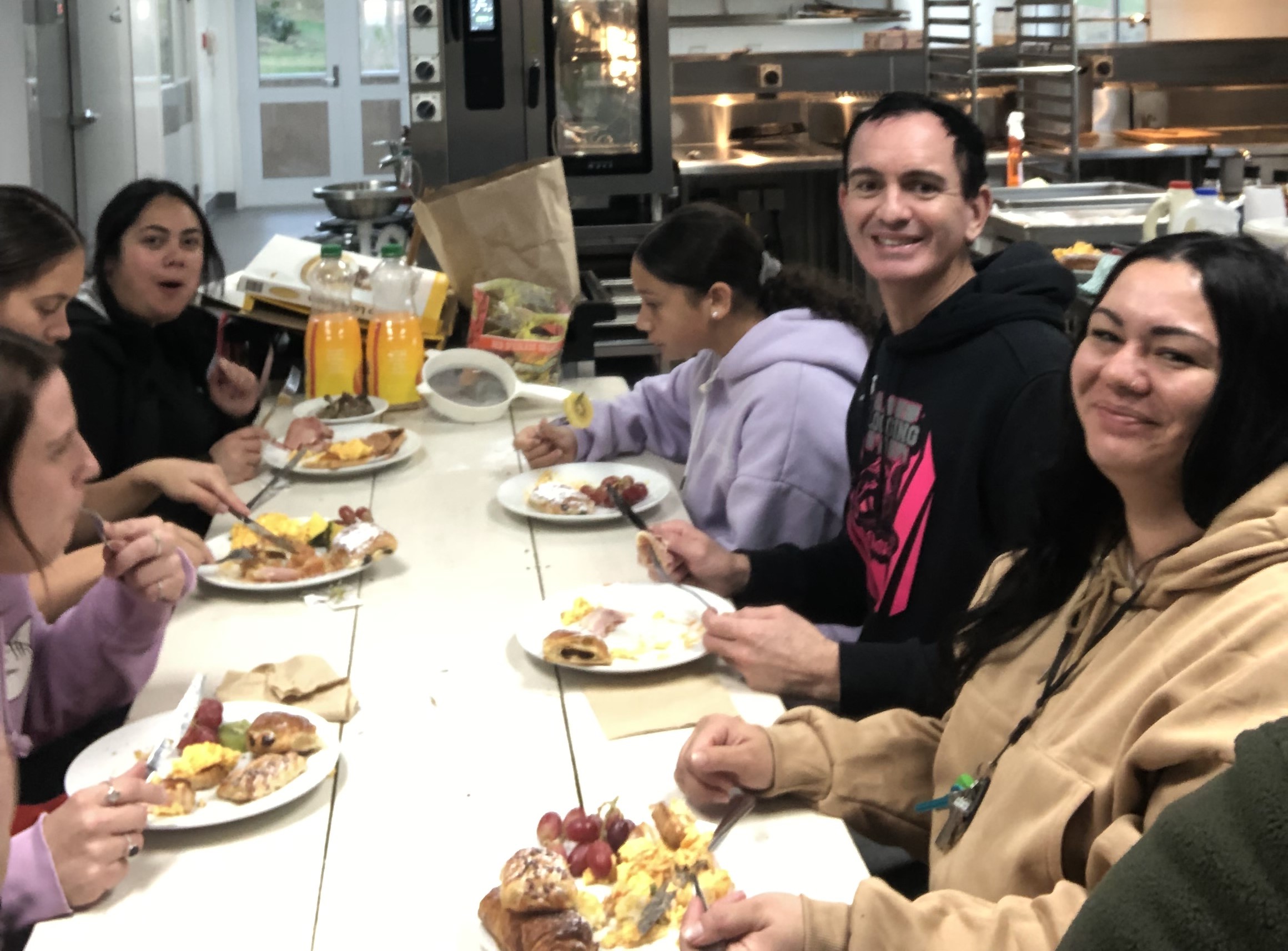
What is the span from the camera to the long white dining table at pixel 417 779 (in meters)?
1.09

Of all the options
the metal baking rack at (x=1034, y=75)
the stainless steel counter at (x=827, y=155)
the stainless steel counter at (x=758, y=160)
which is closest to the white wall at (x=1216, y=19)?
the metal baking rack at (x=1034, y=75)

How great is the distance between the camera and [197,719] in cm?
134

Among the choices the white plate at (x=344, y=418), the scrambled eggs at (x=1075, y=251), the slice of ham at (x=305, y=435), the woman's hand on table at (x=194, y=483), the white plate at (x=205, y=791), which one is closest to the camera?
the white plate at (x=205, y=791)

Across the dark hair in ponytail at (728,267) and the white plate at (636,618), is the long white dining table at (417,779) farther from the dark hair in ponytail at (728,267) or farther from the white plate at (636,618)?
the dark hair in ponytail at (728,267)

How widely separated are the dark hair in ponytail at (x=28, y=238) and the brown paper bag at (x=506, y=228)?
114 cm

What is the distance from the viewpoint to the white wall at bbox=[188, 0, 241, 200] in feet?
35.4

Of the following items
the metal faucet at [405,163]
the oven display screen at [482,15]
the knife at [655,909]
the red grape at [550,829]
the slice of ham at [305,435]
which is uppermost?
the oven display screen at [482,15]

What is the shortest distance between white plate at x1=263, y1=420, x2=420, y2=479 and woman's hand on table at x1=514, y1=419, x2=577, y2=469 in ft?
0.73

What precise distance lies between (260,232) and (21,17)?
5.17 meters

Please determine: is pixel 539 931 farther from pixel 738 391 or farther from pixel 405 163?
pixel 405 163

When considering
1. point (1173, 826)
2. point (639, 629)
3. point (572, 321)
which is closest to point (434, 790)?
point (639, 629)

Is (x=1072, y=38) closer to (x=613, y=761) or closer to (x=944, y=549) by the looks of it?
(x=944, y=549)

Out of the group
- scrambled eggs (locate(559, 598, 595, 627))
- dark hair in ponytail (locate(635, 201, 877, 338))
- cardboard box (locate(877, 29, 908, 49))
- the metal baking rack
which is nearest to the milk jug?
dark hair in ponytail (locate(635, 201, 877, 338))

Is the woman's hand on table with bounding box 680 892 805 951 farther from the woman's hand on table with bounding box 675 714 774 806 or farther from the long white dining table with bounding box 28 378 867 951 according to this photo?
the woman's hand on table with bounding box 675 714 774 806
